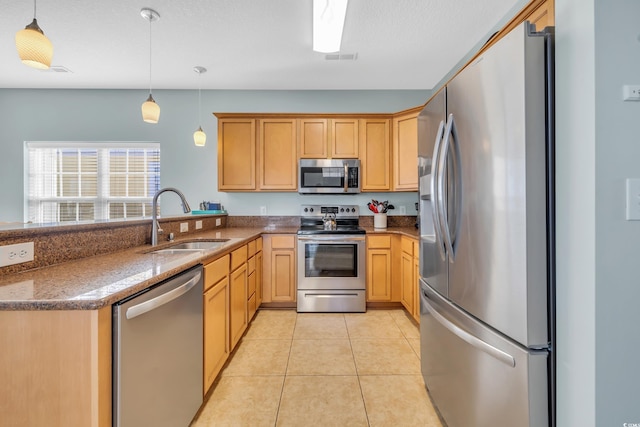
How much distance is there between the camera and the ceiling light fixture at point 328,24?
213 cm

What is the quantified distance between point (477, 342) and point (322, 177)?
266 centimetres

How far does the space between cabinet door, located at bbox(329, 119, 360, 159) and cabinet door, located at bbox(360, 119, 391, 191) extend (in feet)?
0.29

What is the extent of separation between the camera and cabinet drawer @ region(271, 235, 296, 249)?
3266 millimetres

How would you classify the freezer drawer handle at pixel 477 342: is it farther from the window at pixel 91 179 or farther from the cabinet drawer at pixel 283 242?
the window at pixel 91 179

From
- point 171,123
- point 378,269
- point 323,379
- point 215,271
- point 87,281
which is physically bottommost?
point 323,379

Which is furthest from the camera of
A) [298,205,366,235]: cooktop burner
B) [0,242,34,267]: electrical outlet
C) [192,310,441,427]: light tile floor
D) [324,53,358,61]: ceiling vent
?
[298,205,366,235]: cooktop burner

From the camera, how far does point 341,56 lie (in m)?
2.99

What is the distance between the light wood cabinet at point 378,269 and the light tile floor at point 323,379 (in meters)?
0.40

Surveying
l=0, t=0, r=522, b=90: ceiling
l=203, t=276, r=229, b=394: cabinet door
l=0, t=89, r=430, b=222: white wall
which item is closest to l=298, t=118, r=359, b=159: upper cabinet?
l=0, t=89, r=430, b=222: white wall

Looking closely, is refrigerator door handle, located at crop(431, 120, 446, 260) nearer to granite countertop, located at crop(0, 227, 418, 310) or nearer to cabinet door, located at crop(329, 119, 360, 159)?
granite countertop, located at crop(0, 227, 418, 310)

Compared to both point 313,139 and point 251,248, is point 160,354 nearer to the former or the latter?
point 251,248

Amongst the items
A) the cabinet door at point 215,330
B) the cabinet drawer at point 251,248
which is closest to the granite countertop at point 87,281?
the cabinet door at point 215,330

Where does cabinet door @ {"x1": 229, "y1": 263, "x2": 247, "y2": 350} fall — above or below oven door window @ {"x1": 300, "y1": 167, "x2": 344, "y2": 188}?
below

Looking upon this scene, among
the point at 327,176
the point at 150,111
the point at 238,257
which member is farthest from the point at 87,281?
the point at 327,176
